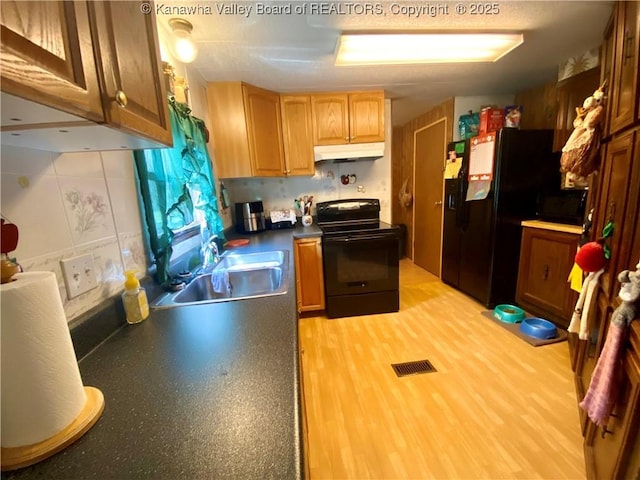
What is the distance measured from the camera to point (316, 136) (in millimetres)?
2576

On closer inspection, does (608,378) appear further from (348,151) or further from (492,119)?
(492,119)

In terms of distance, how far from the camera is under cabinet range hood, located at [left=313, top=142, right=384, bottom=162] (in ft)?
8.43

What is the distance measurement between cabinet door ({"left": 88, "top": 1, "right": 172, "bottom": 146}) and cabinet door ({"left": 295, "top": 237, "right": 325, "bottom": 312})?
166cm

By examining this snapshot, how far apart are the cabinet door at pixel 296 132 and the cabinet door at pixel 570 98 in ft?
6.74

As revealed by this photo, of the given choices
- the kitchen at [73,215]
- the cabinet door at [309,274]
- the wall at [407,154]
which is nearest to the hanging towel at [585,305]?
the kitchen at [73,215]

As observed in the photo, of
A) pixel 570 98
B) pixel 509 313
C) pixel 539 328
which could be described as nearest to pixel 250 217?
pixel 509 313

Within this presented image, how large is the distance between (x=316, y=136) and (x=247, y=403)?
2458 millimetres

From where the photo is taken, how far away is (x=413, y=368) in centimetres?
177

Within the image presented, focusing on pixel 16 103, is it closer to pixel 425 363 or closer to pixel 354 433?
pixel 354 433

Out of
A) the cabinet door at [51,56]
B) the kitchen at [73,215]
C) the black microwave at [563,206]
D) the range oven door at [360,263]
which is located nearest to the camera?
the cabinet door at [51,56]

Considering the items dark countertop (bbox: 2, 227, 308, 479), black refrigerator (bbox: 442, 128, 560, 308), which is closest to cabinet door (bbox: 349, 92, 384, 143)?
black refrigerator (bbox: 442, 128, 560, 308)

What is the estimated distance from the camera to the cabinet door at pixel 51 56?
1.02 feet

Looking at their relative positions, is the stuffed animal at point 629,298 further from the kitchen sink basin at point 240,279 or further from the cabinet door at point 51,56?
the cabinet door at point 51,56

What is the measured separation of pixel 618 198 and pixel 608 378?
2.34 ft
